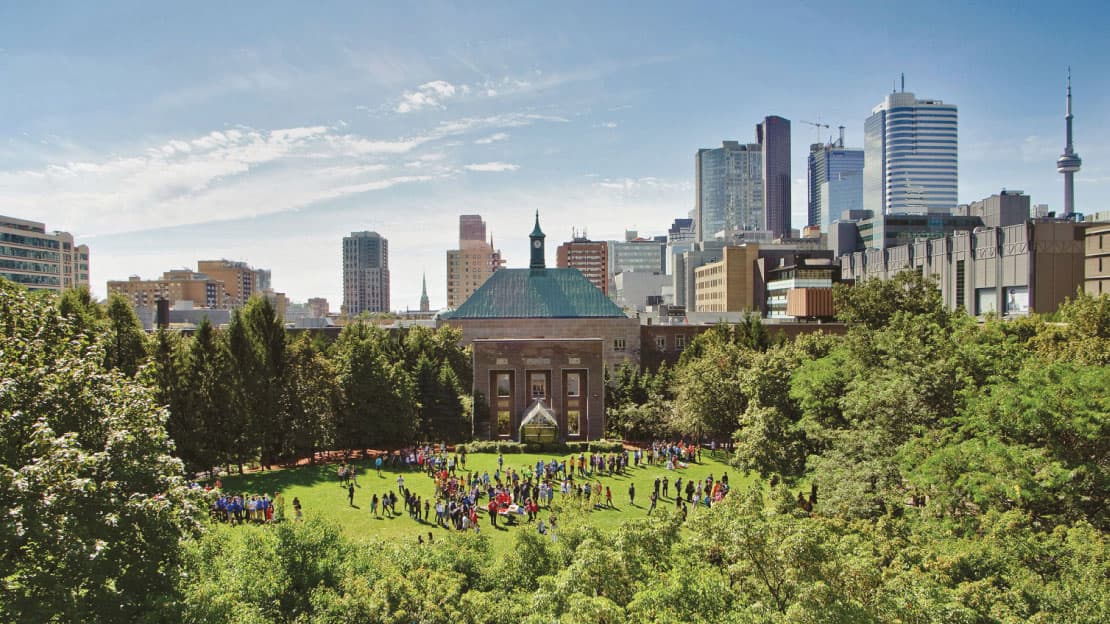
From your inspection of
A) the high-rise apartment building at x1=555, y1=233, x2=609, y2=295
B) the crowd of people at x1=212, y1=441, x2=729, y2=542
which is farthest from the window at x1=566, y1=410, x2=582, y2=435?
the high-rise apartment building at x1=555, y1=233, x2=609, y2=295

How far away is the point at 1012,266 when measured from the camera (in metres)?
66.2

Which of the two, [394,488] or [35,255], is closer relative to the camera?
[394,488]

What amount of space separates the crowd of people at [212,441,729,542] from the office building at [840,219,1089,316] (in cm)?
3101

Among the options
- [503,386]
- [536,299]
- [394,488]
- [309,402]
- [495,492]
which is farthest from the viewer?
[536,299]

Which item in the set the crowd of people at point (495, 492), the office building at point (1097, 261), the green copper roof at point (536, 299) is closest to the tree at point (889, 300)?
the crowd of people at point (495, 492)

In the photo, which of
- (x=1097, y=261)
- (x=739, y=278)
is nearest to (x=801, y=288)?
(x=739, y=278)

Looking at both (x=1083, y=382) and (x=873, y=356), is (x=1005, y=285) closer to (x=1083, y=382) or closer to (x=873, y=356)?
(x=873, y=356)

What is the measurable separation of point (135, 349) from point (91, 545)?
31.6m

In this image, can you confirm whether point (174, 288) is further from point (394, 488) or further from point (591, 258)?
point (394, 488)

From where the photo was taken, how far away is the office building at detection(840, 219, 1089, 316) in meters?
63.6

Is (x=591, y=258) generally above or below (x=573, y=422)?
above

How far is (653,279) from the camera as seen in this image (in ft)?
584

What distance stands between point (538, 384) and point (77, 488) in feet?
160

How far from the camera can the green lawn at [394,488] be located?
29188 millimetres
